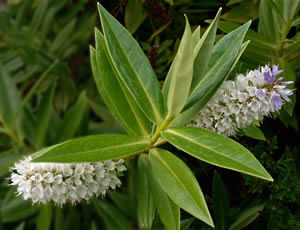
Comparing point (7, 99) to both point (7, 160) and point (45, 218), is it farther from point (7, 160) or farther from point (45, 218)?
point (45, 218)

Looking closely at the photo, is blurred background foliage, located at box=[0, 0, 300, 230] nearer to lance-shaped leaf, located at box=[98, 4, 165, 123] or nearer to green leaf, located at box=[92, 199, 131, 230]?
green leaf, located at box=[92, 199, 131, 230]

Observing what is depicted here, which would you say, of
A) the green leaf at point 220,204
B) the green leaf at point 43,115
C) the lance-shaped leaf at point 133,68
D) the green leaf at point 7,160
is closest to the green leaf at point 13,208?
the green leaf at point 7,160

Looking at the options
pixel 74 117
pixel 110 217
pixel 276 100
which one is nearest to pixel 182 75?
pixel 276 100

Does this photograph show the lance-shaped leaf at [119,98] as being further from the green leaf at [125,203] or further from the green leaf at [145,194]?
the green leaf at [125,203]

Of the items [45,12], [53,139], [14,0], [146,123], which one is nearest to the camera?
[146,123]

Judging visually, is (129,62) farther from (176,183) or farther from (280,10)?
(280,10)

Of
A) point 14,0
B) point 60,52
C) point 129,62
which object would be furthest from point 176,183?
point 14,0

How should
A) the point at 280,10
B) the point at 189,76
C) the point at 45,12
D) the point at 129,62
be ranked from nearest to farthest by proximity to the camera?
the point at 189,76, the point at 129,62, the point at 280,10, the point at 45,12
